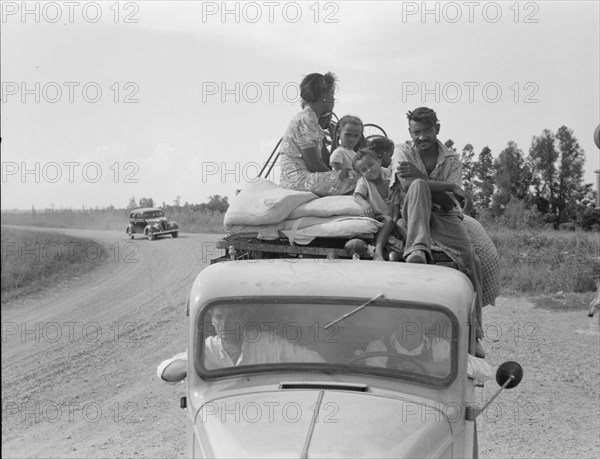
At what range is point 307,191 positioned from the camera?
5320 mm

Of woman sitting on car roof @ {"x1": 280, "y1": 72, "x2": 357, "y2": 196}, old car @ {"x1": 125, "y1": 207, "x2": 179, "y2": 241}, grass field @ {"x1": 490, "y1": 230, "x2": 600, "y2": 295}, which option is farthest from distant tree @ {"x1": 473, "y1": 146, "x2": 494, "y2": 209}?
woman sitting on car roof @ {"x1": 280, "y1": 72, "x2": 357, "y2": 196}

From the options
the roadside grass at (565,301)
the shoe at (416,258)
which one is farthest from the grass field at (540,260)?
the shoe at (416,258)

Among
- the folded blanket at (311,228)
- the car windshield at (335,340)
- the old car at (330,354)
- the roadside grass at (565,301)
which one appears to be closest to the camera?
→ the old car at (330,354)

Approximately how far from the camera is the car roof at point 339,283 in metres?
3.52

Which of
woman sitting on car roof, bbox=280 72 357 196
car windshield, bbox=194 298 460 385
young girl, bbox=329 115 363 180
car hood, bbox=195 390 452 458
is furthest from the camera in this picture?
young girl, bbox=329 115 363 180

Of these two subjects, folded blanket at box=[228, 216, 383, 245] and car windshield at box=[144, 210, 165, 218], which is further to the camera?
car windshield at box=[144, 210, 165, 218]

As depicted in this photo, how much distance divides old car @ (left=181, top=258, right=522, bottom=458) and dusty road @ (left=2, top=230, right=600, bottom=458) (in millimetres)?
3264

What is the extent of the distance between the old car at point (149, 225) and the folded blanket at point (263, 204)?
23.5 metres

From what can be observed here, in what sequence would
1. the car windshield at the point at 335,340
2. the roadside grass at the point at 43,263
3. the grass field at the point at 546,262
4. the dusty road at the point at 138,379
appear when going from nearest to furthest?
the car windshield at the point at 335,340, the dusty road at the point at 138,379, the roadside grass at the point at 43,263, the grass field at the point at 546,262

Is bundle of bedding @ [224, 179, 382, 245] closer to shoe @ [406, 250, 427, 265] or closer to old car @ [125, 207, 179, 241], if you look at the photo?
shoe @ [406, 250, 427, 265]

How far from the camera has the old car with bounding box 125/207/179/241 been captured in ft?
92.2

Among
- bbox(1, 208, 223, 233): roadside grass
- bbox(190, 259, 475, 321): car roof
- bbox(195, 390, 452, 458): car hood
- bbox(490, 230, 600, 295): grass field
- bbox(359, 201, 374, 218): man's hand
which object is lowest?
bbox(1, 208, 223, 233): roadside grass

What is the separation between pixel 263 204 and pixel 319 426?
2.16 m

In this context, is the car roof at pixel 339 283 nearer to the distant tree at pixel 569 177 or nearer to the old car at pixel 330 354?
the old car at pixel 330 354
